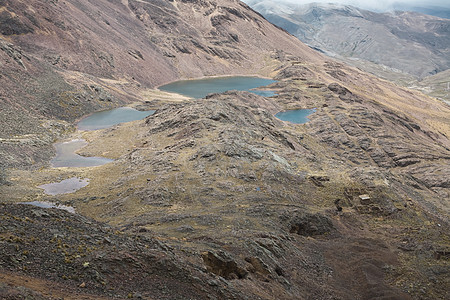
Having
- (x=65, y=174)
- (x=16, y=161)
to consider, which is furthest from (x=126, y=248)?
(x=16, y=161)

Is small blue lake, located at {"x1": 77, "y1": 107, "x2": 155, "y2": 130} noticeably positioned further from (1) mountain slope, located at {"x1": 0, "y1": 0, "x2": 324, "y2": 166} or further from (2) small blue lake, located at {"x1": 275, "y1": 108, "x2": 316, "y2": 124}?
(2) small blue lake, located at {"x1": 275, "y1": 108, "x2": 316, "y2": 124}

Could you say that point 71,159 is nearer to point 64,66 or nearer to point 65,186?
point 65,186

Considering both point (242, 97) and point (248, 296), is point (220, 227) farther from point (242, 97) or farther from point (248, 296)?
point (242, 97)

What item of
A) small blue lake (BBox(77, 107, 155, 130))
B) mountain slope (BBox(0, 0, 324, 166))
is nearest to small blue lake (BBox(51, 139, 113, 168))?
mountain slope (BBox(0, 0, 324, 166))

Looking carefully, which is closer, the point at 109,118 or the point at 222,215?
the point at 222,215

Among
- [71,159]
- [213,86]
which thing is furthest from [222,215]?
[213,86]

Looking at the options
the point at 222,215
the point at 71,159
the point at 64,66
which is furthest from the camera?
the point at 64,66

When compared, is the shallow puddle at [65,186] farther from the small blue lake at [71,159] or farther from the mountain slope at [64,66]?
the mountain slope at [64,66]
